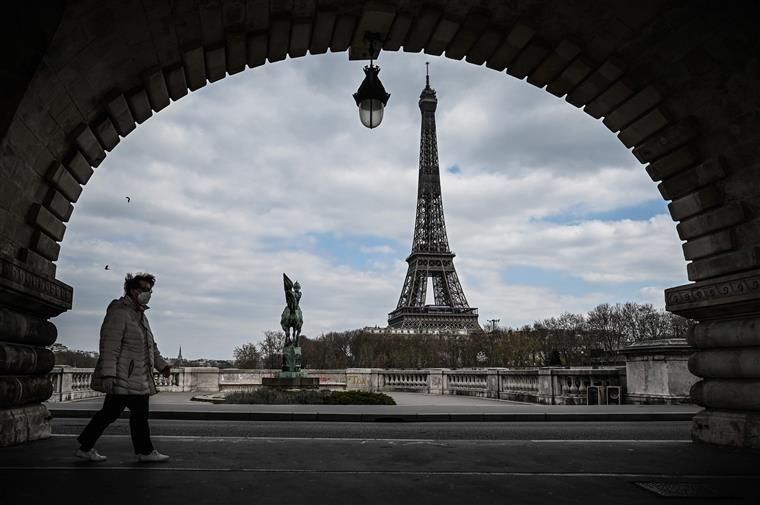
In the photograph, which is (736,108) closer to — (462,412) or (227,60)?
(227,60)

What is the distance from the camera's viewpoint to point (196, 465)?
640 cm

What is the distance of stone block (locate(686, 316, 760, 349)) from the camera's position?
7.86 m

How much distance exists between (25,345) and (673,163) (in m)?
8.58

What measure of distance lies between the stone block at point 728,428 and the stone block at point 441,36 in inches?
234

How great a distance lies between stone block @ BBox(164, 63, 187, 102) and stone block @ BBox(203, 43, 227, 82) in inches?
13.4

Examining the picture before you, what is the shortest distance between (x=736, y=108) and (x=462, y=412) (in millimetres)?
8790

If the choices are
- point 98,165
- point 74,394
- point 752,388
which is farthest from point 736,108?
point 74,394

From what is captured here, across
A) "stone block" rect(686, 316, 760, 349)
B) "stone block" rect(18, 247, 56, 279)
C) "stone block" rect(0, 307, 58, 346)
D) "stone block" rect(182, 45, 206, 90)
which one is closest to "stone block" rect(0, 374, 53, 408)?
"stone block" rect(0, 307, 58, 346)

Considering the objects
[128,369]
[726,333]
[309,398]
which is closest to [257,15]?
[128,369]

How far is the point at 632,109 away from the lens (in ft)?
29.6

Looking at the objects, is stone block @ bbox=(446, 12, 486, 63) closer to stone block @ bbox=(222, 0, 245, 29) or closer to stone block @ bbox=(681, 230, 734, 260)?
stone block @ bbox=(222, 0, 245, 29)

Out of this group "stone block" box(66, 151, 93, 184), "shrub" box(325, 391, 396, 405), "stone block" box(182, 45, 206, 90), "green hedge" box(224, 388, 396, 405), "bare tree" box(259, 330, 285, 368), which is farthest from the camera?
"bare tree" box(259, 330, 285, 368)

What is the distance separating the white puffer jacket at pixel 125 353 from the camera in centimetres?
627

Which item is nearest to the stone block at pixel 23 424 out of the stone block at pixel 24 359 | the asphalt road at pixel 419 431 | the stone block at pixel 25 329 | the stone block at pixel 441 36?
the stone block at pixel 24 359
